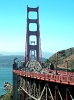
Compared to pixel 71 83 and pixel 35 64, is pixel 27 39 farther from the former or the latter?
pixel 71 83

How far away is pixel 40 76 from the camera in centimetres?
3503

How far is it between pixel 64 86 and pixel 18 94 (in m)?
31.5

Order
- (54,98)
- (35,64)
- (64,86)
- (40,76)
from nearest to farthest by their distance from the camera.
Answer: (64,86) → (54,98) → (40,76) → (35,64)

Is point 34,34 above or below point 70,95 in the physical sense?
above

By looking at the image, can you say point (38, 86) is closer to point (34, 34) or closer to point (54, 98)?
point (54, 98)

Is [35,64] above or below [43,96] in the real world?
above

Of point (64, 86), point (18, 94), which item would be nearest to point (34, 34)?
point (18, 94)

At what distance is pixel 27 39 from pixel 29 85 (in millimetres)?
50179

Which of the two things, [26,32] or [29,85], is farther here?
[26,32]

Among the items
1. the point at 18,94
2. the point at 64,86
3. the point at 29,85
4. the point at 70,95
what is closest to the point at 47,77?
the point at 64,86

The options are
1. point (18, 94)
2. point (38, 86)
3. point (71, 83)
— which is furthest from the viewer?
point (18, 94)

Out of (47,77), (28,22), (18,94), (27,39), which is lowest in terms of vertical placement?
(18,94)

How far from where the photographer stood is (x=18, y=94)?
58.0m

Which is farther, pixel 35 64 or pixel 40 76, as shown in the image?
pixel 35 64
